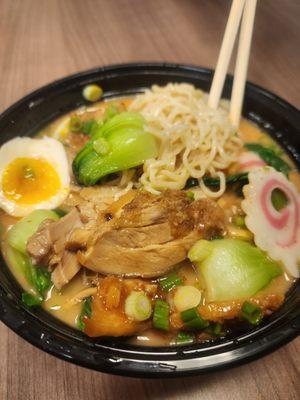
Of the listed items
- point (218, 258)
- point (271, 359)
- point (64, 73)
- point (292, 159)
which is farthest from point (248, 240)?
point (64, 73)

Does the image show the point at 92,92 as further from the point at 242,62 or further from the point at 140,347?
the point at 140,347

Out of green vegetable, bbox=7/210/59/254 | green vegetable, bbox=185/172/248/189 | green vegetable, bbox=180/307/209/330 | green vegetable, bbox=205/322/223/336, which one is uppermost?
green vegetable, bbox=185/172/248/189

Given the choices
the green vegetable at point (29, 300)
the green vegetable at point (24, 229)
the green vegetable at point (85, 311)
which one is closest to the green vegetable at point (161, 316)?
the green vegetable at point (85, 311)

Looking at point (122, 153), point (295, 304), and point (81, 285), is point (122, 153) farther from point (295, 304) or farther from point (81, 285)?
point (295, 304)

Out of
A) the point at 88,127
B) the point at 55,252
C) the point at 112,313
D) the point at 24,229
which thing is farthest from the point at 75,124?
the point at 112,313

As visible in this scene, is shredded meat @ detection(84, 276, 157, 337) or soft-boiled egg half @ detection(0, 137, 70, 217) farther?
soft-boiled egg half @ detection(0, 137, 70, 217)

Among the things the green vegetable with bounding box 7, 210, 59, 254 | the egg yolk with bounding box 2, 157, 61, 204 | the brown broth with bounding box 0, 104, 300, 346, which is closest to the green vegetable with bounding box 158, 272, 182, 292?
the brown broth with bounding box 0, 104, 300, 346

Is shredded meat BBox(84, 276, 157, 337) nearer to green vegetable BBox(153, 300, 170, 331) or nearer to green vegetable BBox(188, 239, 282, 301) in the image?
green vegetable BBox(153, 300, 170, 331)
